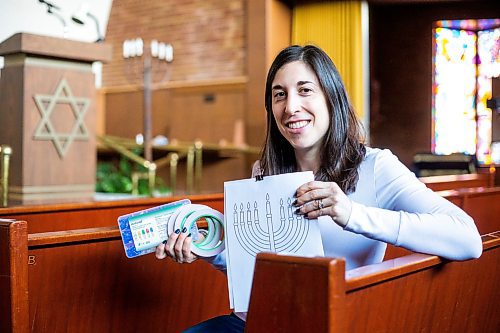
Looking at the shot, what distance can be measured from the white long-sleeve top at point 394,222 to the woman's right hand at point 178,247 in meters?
0.13

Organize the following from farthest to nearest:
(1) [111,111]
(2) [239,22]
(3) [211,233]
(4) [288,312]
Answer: (1) [111,111], (2) [239,22], (3) [211,233], (4) [288,312]

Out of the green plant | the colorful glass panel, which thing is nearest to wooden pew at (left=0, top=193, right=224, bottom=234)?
the green plant

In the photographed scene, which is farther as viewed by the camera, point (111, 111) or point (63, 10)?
point (111, 111)

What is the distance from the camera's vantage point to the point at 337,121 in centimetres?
Answer: 180

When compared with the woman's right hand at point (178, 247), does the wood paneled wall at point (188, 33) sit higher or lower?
higher

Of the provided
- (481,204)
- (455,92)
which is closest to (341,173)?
(481,204)

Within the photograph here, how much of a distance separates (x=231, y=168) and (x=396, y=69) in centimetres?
346

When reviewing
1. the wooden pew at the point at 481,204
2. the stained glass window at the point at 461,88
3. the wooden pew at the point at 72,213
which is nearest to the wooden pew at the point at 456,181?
the wooden pew at the point at 481,204

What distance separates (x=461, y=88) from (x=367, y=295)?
10.2m

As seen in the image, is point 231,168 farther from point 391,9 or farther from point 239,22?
point 391,9

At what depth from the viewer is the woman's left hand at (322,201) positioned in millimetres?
1503

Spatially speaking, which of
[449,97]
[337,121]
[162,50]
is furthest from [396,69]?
[337,121]

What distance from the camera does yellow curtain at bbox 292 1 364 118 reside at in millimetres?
9445

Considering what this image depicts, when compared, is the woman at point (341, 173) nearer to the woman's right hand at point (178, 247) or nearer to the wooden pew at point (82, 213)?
the woman's right hand at point (178, 247)
